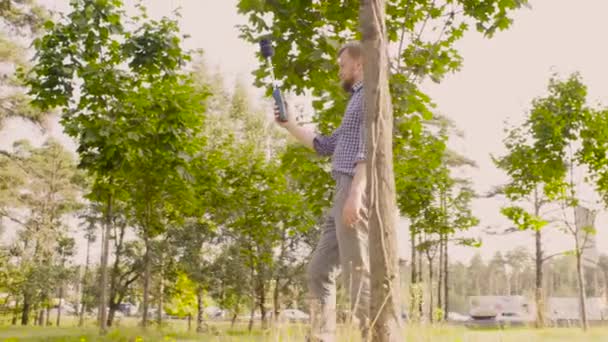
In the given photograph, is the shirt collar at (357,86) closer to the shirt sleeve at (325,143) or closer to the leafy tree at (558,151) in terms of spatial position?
the shirt sleeve at (325,143)

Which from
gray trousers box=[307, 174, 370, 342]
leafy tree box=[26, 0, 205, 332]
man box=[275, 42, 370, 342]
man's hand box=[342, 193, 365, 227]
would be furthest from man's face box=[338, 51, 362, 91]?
leafy tree box=[26, 0, 205, 332]

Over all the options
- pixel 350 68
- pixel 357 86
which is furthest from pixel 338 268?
pixel 350 68

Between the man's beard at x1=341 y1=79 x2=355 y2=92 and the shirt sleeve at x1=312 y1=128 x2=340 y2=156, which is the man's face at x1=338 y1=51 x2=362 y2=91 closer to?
the man's beard at x1=341 y1=79 x2=355 y2=92

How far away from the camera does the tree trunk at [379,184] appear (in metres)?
2.47

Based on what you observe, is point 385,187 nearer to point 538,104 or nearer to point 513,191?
point 513,191

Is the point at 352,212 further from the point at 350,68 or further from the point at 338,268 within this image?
the point at 350,68

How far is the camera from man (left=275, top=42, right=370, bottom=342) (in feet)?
9.25

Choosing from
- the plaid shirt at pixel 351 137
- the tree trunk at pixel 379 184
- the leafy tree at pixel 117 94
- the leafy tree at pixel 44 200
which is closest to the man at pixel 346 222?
the plaid shirt at pixel 351 137

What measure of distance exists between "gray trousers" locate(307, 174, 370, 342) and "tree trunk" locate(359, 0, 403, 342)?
21cm

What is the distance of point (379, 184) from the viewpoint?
102 inches

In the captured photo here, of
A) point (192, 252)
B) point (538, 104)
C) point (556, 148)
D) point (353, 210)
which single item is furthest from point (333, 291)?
point (192, 252)

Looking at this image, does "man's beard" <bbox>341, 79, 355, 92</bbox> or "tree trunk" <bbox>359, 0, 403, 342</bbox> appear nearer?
"tree trunk" <bbox>359, 0, 403, 342</bbox>

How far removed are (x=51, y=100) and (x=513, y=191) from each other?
457 inches

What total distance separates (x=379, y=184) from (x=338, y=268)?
3.09ft
